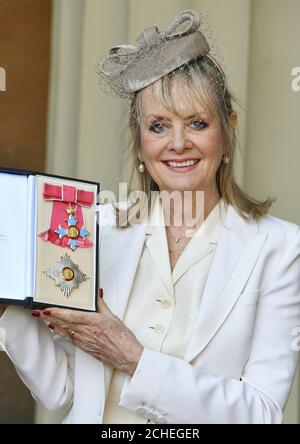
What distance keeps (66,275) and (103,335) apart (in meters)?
0.14

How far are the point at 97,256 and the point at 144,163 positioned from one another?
380 millimetres

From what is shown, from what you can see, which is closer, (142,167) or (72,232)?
(72,232)

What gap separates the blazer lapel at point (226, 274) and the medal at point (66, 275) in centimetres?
26

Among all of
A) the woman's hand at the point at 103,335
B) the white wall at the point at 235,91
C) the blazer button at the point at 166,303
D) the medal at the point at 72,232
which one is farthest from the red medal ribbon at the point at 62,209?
the white wall at the point at 235,91

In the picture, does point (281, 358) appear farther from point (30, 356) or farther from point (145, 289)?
point (30, 356)

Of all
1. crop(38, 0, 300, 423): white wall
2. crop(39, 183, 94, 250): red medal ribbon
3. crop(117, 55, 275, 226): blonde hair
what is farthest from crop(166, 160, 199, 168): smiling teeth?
crop(38, 0, 300, 423): white wall

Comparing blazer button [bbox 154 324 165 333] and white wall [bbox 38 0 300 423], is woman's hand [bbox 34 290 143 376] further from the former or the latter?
white wall [bbox 38 0 300 423]

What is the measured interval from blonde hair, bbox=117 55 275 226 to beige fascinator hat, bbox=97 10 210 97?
0.8 inches

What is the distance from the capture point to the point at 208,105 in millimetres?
2439

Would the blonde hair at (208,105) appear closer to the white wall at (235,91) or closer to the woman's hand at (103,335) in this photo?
the woman's hand at (103,335)

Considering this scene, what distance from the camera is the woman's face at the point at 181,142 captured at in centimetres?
242

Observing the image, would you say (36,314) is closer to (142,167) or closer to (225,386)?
(225,386)

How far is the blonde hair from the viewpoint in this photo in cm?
243

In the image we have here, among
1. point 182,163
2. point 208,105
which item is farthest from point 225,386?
point 208,105
